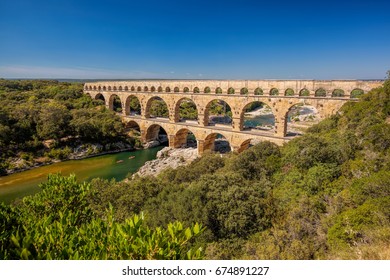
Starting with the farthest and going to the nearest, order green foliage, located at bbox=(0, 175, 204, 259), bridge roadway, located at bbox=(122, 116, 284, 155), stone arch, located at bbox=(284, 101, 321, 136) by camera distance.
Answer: bridge roadway, located at bbox=(122, 116, 284, 155) < stone arch, located at bbox=(284, 101, 321, 136) < green foliage, located at bbox=(0, 175, 204, 259)

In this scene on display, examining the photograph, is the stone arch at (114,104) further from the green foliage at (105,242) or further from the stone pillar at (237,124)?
the green foliage at (105,242)

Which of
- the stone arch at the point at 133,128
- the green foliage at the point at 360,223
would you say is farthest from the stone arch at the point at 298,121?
the stone arch at the point at 133,128

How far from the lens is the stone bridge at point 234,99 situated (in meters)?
17.6

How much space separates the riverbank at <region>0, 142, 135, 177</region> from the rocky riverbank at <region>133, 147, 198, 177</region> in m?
5.07

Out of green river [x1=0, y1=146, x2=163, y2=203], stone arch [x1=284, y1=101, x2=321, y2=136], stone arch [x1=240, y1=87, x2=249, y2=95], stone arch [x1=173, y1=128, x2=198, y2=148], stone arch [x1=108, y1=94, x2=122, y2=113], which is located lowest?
green river [x1=0, y1=146, x2=163, y2=203]

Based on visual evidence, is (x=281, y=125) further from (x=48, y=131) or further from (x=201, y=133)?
(x=48, y=131)

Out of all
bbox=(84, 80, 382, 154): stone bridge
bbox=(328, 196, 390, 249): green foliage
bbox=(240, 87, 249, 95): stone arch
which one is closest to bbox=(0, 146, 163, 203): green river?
bbox=(84, 80, 382, 154): stone bridge

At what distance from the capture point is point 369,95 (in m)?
15.3

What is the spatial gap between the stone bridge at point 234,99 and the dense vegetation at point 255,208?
3.72 meters

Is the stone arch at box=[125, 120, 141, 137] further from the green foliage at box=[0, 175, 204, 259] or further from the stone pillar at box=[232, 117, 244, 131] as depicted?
the green foliage at box=[0, 175, 204, 259]

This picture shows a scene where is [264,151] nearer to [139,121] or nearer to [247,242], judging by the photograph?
[247,242]

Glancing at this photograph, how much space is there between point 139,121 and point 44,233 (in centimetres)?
2612

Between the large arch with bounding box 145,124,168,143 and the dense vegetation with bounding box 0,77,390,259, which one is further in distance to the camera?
the large arch with bounding box 145,124,168,143

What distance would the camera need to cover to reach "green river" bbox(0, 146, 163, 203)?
57.5ft
